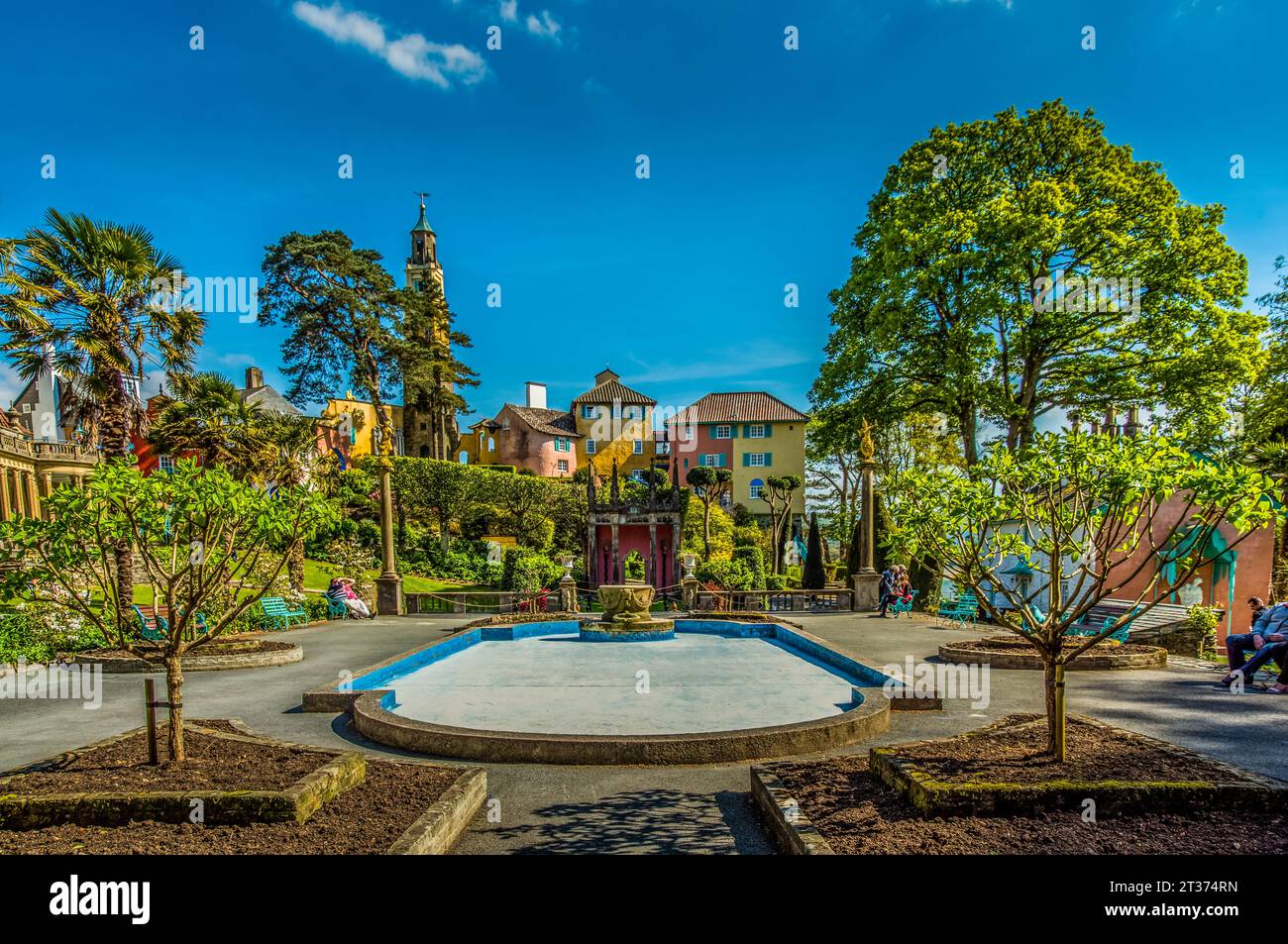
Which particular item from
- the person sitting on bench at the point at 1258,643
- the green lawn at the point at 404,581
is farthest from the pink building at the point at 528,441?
the person sitting on bench at the point at 1258,643

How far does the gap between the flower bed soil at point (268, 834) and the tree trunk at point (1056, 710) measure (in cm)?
525

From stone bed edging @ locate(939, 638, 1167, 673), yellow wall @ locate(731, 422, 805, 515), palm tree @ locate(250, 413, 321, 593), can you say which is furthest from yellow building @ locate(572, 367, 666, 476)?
stone bed edging @ locate(939, 638, 1167, 673)

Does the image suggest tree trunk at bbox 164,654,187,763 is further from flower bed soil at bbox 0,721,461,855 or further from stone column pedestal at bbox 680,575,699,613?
stone column pedestal at bbox 680,575,699,613

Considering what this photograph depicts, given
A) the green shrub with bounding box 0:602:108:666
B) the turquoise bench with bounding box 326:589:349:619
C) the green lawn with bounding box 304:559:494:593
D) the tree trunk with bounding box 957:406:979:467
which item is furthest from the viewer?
the green lawn with bounding box 304:559:494:593

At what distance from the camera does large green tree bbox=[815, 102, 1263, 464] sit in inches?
766

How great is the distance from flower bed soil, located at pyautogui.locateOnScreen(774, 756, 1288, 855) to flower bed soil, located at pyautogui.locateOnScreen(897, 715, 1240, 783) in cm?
41

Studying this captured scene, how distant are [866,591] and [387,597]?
16035 mm

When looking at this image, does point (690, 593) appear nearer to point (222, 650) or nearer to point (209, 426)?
point (222, 650)

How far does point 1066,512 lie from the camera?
23.7 feet

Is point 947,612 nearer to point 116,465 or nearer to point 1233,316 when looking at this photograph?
point 1233,316

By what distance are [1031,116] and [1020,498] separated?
19.6 meters

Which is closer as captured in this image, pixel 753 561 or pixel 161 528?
pixel 161 528

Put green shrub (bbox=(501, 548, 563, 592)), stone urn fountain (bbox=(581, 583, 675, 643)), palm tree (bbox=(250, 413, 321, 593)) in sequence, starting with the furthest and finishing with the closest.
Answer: green shrub (bbox=(501, 548, 563, 592)), palm tree (bbox=(250, 413, 321, 593)), stone urn fountain (bbox=(581, 583, 675, 643))

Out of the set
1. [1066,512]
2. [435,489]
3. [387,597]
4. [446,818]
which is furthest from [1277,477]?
[435,489]
